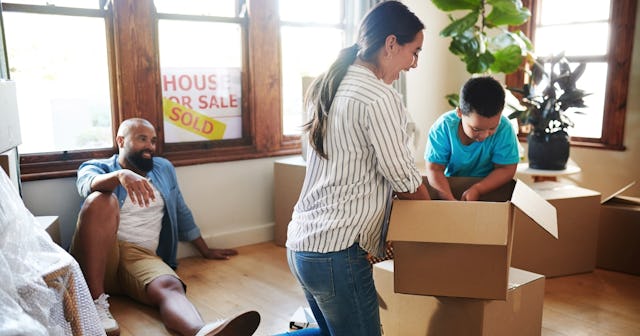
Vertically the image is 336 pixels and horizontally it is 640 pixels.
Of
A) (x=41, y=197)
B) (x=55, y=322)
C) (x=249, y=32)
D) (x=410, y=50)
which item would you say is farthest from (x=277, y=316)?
(x=249, y=32)

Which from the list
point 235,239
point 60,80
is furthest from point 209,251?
point 60,80

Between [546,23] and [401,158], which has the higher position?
[546,23]

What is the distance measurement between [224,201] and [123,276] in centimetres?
97

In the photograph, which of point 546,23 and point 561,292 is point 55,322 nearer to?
point 561,292

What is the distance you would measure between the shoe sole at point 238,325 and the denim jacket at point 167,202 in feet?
3.61

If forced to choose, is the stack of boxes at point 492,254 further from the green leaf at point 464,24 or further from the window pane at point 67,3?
the window pane at point 67,3

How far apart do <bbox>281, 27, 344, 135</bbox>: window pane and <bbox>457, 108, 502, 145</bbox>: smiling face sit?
1.76 metres

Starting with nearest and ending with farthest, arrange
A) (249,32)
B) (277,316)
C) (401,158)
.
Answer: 1. (401,158)
2. (277,316)
3. (249,32)

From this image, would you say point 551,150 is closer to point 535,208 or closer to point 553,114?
point 553,114

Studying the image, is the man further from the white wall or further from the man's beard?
the white wall

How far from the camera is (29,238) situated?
172 centimetres

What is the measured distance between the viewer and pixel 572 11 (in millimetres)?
3799

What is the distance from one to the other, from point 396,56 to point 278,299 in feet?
5.50

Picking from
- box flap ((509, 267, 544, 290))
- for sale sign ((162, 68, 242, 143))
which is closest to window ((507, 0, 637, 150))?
box flap ((509, 267, 544, 290))
